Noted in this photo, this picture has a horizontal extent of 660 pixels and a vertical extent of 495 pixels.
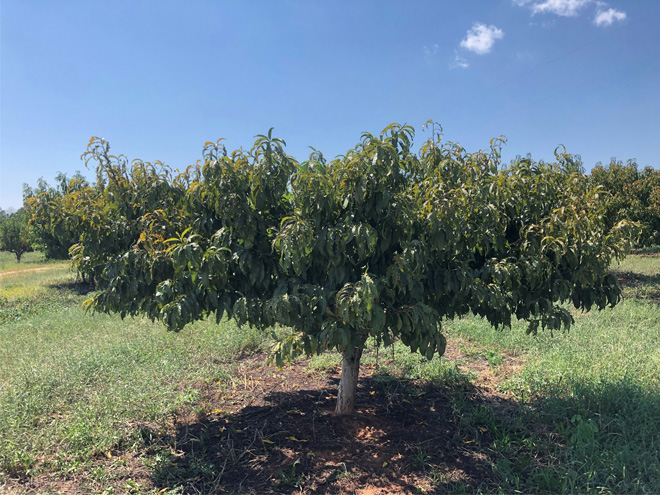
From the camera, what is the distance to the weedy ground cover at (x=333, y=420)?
3498 millimetres

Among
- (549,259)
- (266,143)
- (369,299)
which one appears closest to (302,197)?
(266,143)

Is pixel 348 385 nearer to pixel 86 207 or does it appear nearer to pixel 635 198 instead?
pixel 86 207

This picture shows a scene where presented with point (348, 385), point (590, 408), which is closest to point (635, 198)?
point (590, 408)

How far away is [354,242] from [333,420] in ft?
7.44

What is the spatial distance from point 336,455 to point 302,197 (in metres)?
2.43

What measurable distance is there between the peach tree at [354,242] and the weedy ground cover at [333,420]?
3.82ft

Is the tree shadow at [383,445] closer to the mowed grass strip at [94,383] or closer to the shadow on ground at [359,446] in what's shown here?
the shadow on ground at [359,446]

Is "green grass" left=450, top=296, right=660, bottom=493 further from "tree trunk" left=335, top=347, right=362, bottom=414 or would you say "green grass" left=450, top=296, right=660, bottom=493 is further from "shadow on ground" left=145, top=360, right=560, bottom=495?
"tree trunk" left=335, top=347, right=362, bottom=414

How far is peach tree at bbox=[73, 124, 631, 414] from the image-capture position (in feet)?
9.70

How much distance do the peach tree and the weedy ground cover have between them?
45.8 inches

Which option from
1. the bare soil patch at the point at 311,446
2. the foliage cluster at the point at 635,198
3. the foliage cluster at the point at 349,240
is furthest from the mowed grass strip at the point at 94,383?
the foliage cluster at the point at 635,198

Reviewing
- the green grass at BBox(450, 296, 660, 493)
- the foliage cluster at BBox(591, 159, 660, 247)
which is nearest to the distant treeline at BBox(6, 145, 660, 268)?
the foliage cluster at BBox(591, 159, 660, 247)

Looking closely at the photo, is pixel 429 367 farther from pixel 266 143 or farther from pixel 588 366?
pixel 266 143

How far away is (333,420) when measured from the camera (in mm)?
4457
